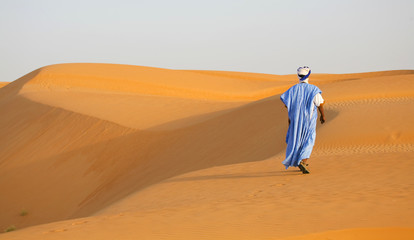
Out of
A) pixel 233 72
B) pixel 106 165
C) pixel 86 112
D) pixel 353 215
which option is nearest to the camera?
pixel 353 215

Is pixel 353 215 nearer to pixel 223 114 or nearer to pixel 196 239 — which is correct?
pixel 196 239

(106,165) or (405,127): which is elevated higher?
(405,127)

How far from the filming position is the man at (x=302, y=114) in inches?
373

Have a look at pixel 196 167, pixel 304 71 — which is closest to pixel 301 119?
pixel 304 71

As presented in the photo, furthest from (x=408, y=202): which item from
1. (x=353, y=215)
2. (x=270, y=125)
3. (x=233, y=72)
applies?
(x=233, y=72)

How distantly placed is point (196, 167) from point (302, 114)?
Result: 24.3 feet

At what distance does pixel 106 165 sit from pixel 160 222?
43.7 feet

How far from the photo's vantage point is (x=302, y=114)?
9539 millimetres

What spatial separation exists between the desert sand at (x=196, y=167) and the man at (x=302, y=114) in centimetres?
48

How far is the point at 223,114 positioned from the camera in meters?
21.0

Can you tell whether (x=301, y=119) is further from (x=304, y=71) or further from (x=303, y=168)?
(x=303, y=168)

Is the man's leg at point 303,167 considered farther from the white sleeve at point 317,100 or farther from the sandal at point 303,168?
the white sleeve at point 317,100

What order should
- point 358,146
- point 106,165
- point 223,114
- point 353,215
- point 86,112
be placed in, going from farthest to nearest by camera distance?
point 86,112 → point 223,114 → point 106,165 → point 358,146 → point 353,215

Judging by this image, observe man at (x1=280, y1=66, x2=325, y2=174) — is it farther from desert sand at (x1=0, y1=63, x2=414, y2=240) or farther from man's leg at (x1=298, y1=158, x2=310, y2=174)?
desert sand at (x1=0, y1=63, x2=414, y2=240)
